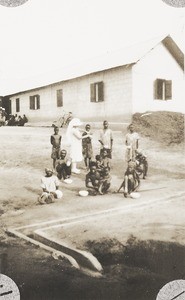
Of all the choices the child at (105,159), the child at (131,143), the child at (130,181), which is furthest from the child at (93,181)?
the child at (131,143)

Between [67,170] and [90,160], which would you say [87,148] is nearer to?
[90,160]

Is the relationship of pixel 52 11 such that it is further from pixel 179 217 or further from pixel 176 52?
pixel 179 217

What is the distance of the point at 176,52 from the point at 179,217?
179 centimetres

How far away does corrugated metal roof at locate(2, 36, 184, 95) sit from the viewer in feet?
14.9

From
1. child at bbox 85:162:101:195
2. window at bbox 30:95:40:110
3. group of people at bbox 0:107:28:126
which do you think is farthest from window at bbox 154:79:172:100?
group of people at bbox 0:107:28:126

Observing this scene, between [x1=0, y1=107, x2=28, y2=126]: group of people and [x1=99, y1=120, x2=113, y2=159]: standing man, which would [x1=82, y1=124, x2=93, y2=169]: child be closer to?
[x1=99, y1=120, x2=113, y2=159]: standing man

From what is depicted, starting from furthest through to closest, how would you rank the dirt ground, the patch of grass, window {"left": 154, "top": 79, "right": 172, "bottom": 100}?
window {"left": 154, "top": 79, "right": 172, "bottom": 100} → the patch of grass → the dirt ground

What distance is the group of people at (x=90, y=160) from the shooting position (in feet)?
13.5

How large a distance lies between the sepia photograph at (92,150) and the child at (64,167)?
0.4 inches

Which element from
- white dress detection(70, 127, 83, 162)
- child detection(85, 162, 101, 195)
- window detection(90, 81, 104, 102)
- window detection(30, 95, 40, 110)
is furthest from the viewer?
window detection(30, 95, 40, 110)

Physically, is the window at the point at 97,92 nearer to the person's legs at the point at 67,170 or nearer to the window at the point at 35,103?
the window at the point at 35,103

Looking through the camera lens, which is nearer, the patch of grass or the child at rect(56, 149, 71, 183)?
the child at rect(56, 149, 71, 183)

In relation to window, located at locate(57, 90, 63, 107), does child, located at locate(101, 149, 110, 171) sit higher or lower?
lower

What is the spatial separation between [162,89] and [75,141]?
1.19 metres
